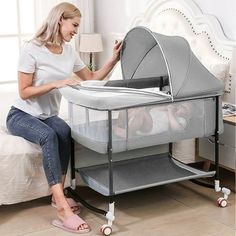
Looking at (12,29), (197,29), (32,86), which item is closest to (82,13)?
(12,29)

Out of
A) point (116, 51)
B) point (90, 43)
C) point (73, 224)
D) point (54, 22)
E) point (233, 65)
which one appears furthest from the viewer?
point (90, 43)

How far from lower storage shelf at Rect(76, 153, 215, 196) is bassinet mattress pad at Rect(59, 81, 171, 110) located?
42 cm

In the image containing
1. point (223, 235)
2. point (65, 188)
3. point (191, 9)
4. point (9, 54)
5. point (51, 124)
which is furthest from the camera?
point (9, 54)

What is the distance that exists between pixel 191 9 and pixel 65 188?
161 cm

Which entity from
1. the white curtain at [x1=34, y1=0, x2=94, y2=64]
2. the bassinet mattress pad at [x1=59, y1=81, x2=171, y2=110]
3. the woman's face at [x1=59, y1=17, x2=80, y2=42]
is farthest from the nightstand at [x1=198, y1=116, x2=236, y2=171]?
the white curtain at [x1=34, y1=0, x2=94, y2=64]

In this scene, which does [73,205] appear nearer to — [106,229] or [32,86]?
[106,229]

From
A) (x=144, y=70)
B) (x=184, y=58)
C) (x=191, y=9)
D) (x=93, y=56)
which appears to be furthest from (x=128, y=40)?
(x=93, y=56)

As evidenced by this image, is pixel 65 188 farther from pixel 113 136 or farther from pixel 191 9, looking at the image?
pixel 191 9

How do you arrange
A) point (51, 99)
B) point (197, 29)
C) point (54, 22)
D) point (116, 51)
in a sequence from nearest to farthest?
point (54, 22) < point (51, 99) < point (116, 51) < point (197, 29)

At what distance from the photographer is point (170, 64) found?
8.47 feet

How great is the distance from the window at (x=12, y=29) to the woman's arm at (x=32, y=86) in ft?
7.65

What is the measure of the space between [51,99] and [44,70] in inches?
7.1

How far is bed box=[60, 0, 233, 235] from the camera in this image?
2.53 metres

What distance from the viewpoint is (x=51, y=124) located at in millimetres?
2793
